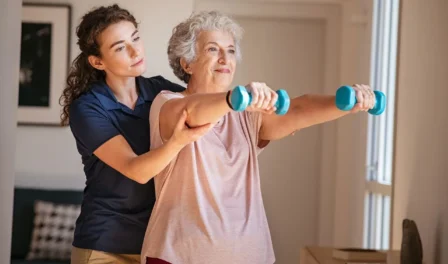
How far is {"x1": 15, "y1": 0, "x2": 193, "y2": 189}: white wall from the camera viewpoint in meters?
5.18

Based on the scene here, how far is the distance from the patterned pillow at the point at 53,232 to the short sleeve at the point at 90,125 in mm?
2903

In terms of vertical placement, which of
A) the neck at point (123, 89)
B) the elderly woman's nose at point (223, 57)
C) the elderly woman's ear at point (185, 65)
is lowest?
the neck at point (123, 89)

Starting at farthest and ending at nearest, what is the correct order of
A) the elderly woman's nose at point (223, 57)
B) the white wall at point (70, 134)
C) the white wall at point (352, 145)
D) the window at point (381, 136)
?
the white wall at point (70, 134), the white wall at point (352, 145), the window at point (381, 136), the elderly woman's nose at point (223, 57)

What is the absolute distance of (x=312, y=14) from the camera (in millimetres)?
5180

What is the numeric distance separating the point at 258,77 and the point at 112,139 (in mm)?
3361

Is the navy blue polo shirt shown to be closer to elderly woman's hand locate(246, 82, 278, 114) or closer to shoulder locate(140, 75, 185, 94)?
shoulder locate(140, 75, 185, 94)

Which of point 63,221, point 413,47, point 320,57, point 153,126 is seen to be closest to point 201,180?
point 153,126

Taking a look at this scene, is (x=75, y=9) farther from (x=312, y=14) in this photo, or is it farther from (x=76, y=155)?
(x=312, y=14)

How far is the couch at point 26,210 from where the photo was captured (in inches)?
196

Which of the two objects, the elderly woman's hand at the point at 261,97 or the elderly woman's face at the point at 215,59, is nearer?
the elderly woman's hand at the point at 261,97

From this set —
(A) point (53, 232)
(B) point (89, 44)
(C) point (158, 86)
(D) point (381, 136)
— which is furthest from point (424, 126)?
(A) point (53, 232)

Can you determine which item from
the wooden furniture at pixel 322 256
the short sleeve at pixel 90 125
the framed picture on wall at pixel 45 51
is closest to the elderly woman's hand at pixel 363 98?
the short sleeve at pixel 90 125

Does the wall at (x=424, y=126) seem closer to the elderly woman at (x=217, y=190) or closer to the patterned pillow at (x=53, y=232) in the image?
the elderly woman at (x=217, y=190)

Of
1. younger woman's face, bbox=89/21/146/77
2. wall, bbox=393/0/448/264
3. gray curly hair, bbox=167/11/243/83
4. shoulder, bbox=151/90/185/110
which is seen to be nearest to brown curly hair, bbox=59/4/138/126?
younger woman's face, bbox=89/21/146/77
